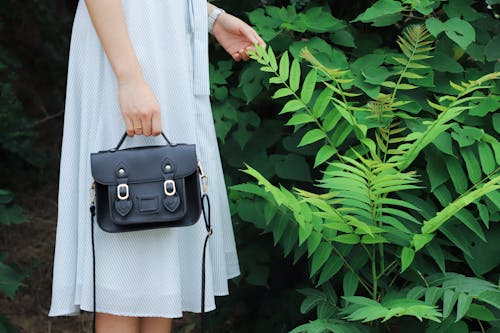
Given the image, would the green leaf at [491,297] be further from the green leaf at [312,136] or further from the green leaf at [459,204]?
the green leaf at [312,136]

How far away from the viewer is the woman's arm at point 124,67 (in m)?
1.96

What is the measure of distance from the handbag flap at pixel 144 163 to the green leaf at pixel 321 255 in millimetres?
492

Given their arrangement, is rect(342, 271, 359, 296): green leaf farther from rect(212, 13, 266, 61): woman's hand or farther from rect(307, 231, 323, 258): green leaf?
rect(212, 13, 266, 61): woman's hand

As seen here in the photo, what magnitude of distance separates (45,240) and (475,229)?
2.89m

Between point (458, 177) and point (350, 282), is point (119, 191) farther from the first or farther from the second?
point (458, 177)

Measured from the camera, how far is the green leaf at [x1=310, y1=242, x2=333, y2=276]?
226 centimetres

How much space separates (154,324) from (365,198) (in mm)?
667

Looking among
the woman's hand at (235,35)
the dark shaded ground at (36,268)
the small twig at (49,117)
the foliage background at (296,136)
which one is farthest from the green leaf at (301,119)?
the small twig at (49,117)

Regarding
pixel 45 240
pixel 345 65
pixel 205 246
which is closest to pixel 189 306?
pixel 205 246

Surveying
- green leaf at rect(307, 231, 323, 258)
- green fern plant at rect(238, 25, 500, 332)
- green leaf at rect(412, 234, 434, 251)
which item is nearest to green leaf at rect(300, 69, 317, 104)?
green fern plant at rect(238, 25, 500, 332)

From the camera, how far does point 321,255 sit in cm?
227

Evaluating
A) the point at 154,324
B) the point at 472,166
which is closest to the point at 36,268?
the point at 154,324

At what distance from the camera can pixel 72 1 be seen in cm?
465

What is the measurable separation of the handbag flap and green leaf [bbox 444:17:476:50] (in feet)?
2.87
